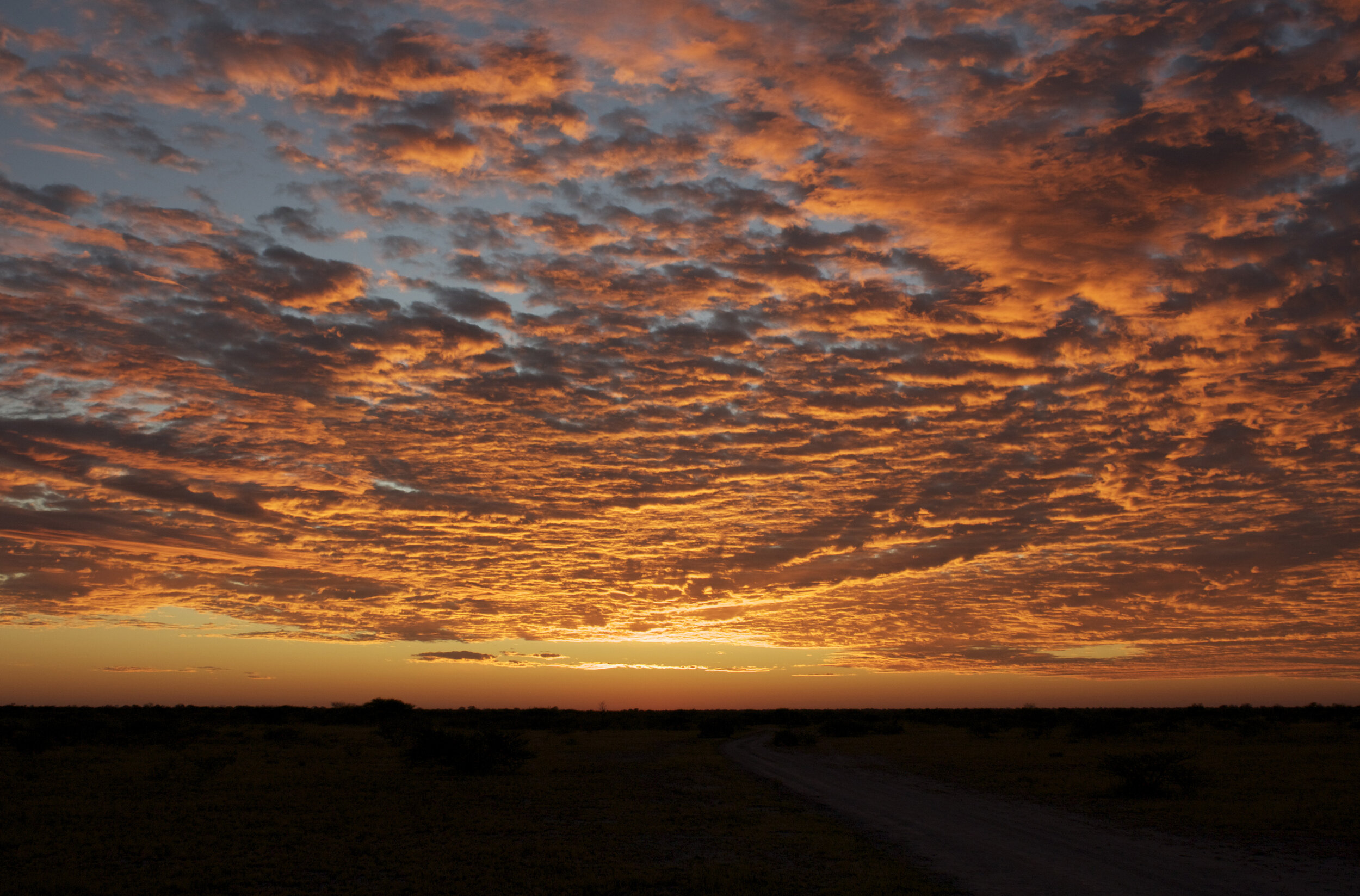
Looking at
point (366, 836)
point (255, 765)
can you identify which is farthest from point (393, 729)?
point (366, 836)

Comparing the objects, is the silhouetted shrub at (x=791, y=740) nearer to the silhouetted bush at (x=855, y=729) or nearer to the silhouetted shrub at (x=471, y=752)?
the silhouetted bush at (x=855, y=729)

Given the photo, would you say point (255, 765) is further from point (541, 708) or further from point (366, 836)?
point (541, 708)

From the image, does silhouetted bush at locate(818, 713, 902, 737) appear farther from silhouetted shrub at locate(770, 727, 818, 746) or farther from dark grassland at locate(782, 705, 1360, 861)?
silhouetted shrub at locate(770, 727, 818, 746)

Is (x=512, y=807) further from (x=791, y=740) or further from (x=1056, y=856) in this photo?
(x=791, y=740)

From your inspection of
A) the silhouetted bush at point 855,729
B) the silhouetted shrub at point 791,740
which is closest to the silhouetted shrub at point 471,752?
the silhouetted shrub at point 791,740

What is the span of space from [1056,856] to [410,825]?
538 inches

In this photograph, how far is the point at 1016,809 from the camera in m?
21.9

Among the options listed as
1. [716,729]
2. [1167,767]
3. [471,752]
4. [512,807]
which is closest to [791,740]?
[716,729]

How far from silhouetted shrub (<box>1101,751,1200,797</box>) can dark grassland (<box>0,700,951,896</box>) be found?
1013cm

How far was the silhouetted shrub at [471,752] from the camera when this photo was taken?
105 ft

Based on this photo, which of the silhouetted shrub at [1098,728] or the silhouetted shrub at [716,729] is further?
the silhouetted shrub at [716,729]

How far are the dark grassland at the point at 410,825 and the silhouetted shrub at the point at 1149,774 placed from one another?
10.1 m

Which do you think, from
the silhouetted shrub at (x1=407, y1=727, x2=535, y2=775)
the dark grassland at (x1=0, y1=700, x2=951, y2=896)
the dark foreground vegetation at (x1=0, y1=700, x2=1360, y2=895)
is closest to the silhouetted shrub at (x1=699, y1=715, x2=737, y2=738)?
the dark foreground vegetation at (x1=0, y1=700, x2=1360, y2=895)

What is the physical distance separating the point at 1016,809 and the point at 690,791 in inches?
376
